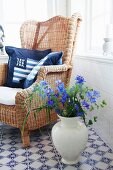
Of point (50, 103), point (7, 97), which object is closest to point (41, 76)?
point (7, 97)

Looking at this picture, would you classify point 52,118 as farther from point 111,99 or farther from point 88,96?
point 88,96

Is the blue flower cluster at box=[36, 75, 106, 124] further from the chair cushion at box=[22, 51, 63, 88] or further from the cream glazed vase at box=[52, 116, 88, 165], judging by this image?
the chair cushion at box=[22, 51, 63, 88]

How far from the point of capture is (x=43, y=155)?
5.93 feet

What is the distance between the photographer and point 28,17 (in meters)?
3.06

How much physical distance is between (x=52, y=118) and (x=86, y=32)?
1.18 meters

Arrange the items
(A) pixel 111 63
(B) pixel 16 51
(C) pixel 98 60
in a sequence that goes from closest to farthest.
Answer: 1. (A) pixel 111 63
2. (C) pixel 98 60
3. (B) pixel 16 51

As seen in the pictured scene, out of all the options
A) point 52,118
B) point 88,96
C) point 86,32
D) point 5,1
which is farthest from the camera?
point 5,1

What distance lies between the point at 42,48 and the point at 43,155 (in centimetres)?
118

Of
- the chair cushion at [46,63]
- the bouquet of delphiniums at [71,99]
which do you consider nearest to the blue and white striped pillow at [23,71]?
the chair cushion at [46,63]

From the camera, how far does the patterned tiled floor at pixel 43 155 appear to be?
1645 mm

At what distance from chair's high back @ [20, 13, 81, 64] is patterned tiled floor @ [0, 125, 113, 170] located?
0.77m

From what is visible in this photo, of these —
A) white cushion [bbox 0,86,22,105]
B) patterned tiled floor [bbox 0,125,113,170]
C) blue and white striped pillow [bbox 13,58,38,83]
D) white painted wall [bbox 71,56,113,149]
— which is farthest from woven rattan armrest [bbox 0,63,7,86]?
white painted wall [bbox 71,56,113,149]

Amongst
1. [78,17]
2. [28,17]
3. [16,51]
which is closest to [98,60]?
[78,17]

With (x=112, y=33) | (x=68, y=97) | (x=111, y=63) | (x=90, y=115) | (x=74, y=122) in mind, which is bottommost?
(x=90, y=115)
